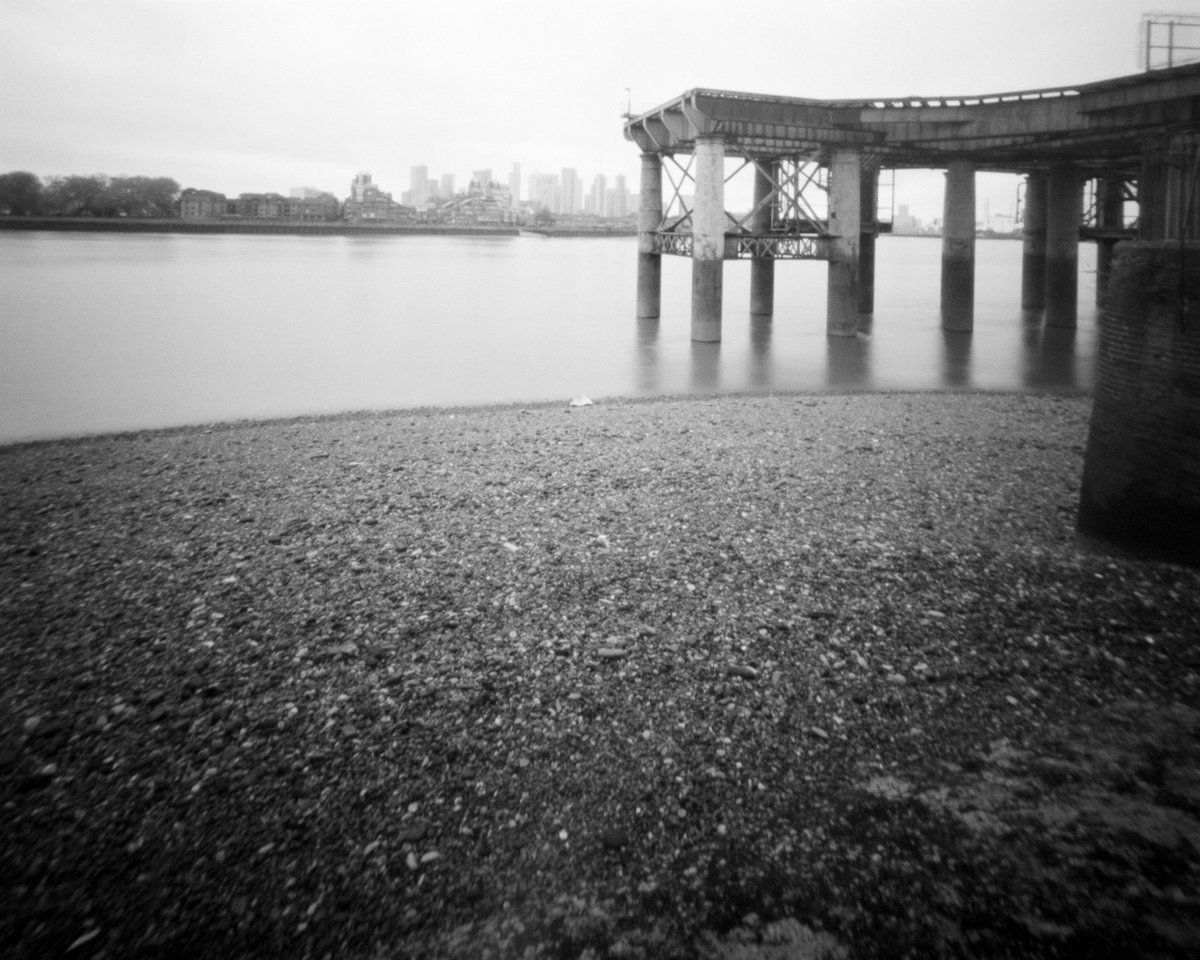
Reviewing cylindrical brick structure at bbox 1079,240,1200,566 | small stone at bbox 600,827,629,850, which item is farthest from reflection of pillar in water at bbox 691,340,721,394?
small stone at bbox 600,827,629,850

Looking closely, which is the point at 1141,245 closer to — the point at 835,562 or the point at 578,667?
the point at 835,562

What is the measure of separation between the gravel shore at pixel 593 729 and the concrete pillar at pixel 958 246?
23549 mm

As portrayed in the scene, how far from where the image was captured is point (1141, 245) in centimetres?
695

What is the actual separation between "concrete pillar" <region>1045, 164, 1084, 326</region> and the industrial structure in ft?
0.12

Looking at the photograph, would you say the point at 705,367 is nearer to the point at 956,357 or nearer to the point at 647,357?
the point at 647,357

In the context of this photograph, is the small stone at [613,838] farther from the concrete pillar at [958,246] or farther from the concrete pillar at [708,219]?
the concrete pillar at [958,246]

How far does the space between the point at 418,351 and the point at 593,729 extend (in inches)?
914

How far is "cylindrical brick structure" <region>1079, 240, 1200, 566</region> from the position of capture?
6699mm

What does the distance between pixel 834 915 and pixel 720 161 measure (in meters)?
23.0

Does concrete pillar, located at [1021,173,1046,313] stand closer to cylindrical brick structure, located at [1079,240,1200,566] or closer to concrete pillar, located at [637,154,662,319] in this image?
concrete pillar, located at [637,154,662,319]

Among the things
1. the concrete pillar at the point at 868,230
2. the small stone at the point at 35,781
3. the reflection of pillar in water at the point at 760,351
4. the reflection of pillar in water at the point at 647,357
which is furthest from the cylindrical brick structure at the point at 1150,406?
the concrete pillar at the point at 868,230

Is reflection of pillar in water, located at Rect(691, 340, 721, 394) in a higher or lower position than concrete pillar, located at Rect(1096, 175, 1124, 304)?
lower

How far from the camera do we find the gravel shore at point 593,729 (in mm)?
3580

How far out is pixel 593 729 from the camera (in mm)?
4812
